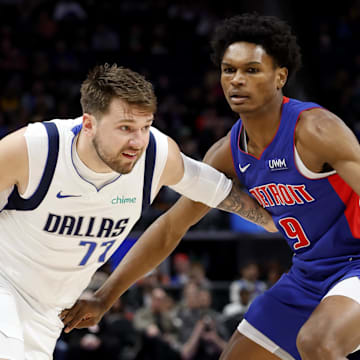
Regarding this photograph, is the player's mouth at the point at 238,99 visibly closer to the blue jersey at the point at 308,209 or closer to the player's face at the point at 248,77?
the player's face at the point at 248,77

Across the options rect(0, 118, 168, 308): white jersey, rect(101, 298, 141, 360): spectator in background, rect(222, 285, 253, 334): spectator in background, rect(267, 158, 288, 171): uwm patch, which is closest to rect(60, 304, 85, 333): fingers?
rect(0, 118, 168, 308): white jersey

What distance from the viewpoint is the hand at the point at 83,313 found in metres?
3.62

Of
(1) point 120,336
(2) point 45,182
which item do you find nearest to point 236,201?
(2) point 45,182

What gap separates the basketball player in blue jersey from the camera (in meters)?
3.34

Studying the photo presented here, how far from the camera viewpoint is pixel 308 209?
3.54 metres

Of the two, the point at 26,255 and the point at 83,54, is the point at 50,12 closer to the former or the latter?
the point at 83,54

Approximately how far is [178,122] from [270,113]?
8.28 meters

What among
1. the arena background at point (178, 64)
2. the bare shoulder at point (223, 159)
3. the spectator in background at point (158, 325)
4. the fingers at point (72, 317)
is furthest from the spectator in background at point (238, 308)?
the fingers at point (72, 317)

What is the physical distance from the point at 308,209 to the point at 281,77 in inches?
30.5

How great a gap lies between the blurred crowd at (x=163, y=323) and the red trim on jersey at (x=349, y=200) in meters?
3.65

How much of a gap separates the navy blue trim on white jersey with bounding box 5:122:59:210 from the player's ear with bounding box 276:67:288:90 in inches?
49.2

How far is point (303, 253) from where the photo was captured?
12.0 feet

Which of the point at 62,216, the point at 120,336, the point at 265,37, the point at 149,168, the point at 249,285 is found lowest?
the point at 120,336

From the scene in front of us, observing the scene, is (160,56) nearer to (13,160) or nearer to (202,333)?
(202,333)
